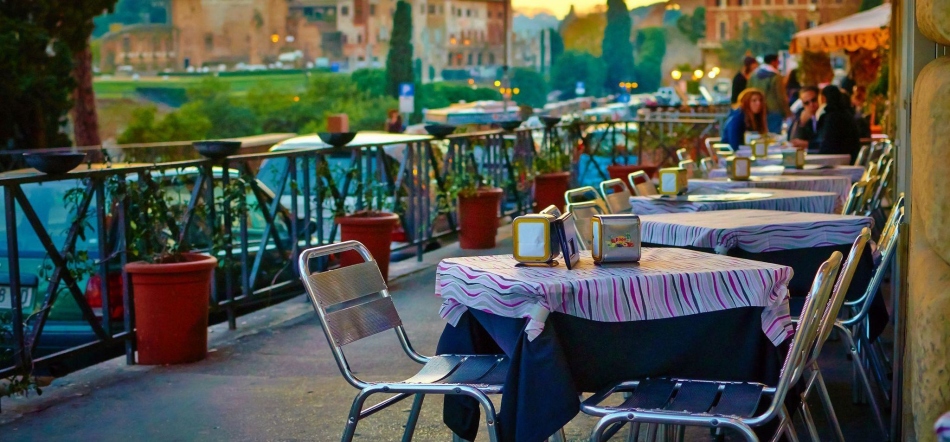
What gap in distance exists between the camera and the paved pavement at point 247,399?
4.33 m

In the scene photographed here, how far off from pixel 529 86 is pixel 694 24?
32.1ft

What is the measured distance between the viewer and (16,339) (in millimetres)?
4809

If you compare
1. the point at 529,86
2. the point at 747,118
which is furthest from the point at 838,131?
the point at 529,86

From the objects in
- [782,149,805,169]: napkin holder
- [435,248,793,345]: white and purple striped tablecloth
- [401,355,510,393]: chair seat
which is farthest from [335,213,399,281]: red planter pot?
[435,248,793,345]: white and purple striped tablecloth

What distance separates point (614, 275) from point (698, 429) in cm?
134

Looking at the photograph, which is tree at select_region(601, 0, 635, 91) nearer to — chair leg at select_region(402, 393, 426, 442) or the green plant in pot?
the green plant in pot

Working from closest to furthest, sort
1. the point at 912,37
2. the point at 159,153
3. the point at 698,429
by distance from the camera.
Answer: the point at 912,37 → the point at 698,429 → the point at 159,153

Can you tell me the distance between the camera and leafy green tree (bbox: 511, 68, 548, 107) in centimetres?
5231

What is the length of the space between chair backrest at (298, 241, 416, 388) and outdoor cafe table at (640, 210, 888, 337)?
49.6 inches

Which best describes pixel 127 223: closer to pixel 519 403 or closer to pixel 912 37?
pixel 519 403

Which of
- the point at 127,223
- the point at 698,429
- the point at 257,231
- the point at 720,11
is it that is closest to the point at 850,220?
the point at 698,429

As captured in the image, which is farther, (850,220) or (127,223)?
(127,223)

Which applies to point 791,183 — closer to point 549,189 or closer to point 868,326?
point 868,326

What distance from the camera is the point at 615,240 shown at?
3381mm
